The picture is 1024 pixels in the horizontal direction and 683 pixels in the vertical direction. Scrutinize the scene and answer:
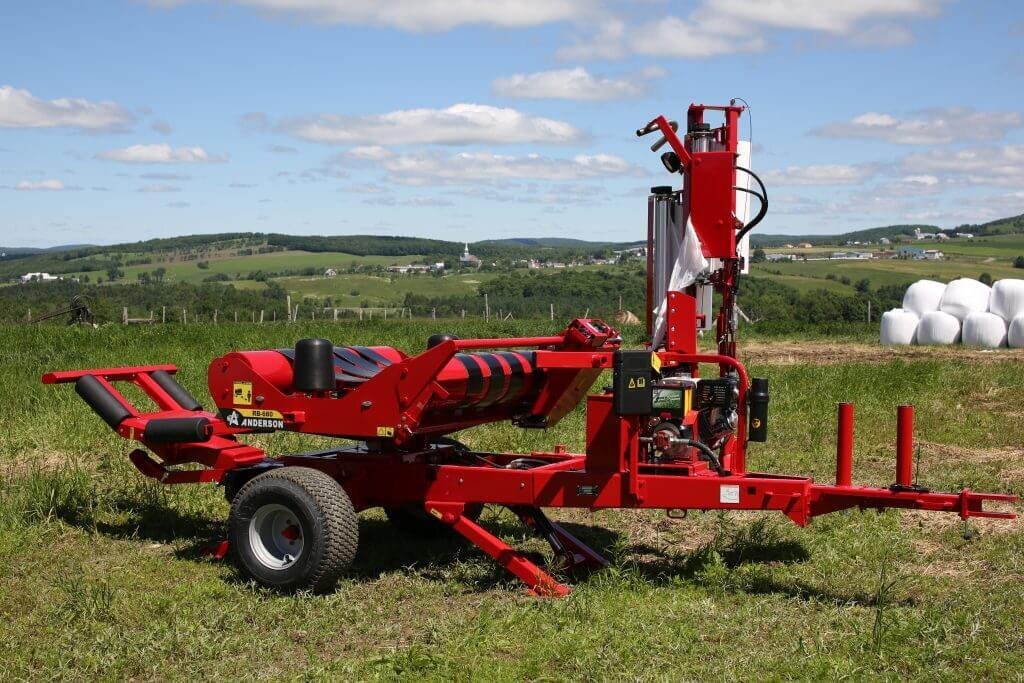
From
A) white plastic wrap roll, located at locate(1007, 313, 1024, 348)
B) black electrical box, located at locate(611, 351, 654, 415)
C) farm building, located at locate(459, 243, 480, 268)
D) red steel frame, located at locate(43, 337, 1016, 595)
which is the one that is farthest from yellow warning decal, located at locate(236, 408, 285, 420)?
farm building, located at locate(459, 243, 480, 268)

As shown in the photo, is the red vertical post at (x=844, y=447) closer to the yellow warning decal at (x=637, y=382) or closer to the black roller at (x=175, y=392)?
the yellow warning decal at (x=637, y=382)

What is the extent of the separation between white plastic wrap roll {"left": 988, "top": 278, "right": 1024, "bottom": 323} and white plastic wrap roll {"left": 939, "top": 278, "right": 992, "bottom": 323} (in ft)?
0.97

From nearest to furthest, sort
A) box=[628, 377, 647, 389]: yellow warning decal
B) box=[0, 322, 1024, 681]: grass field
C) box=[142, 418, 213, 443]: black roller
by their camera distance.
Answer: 1. box=[0, 322, 1024, 681]: grass field
2. box=[628, 377, 647, 389]: yellow warning decal
3. box=[142, 418, 213, 443]: black roller

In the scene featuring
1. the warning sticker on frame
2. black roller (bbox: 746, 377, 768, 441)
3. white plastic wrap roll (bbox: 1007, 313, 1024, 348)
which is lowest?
white plastic wrap roll (bbox: 1007, 313, 1024, 348)

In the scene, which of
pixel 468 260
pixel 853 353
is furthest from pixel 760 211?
pixel 468 260

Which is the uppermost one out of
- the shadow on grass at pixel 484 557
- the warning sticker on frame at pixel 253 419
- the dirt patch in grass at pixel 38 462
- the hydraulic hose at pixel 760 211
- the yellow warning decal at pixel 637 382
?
the hydraulic hose at pixel 760 211

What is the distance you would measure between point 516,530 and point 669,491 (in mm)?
1987

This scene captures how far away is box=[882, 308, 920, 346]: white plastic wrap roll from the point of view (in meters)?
28.6

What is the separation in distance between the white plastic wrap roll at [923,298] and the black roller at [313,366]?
25.0 metres

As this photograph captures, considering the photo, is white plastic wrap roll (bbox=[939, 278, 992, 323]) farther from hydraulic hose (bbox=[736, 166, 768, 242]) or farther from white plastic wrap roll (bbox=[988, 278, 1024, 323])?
hydraulic hose (bbox=[736, 166, 768, 242])

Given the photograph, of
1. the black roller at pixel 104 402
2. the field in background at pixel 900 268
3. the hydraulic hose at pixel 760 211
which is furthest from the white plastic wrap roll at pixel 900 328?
the field in background at pixel 900 268

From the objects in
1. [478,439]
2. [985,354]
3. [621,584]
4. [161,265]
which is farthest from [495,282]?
[621,584]

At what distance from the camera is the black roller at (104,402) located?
7750 millimetres

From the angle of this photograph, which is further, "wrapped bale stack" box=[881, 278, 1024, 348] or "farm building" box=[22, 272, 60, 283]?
"farm building" box=[22, 272, 60, 283]
